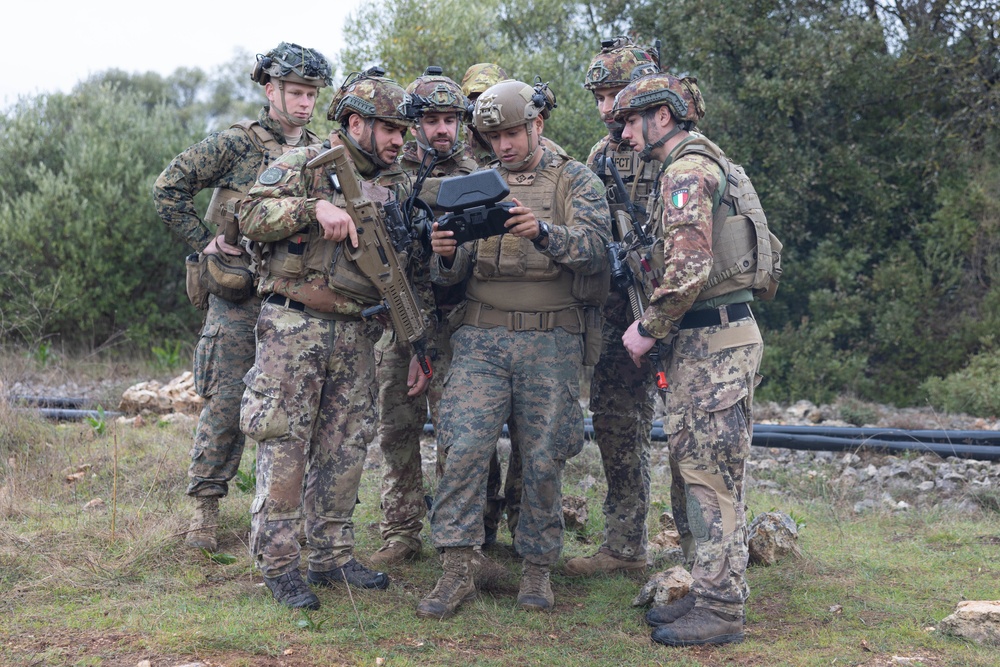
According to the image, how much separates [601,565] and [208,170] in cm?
317

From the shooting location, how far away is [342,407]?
187 inches

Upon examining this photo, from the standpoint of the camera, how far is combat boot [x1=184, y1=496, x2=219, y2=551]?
5.38m

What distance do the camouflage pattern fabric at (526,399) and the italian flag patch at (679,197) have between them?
48 cm

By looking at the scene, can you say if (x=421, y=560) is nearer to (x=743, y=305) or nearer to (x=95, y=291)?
(x=743, y=305)

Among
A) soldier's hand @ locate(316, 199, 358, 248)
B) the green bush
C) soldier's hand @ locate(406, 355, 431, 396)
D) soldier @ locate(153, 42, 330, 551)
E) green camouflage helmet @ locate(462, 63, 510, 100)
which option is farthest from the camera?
the green bush

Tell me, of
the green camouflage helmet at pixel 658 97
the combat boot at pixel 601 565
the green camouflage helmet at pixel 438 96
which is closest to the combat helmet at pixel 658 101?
the green camouflage helmet at pixel 658 97

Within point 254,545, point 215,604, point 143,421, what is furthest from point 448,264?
point 143,421

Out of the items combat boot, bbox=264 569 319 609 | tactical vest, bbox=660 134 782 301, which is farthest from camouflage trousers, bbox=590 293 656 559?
combat boot, bbox=264 569 319 609

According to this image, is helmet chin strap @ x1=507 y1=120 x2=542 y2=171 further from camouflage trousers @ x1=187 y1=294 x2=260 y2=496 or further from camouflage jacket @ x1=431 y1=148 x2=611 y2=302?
camouflage trousers @ x1=187 y1=294 x2=260 y2=496

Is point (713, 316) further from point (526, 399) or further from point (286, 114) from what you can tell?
point (286, 114)

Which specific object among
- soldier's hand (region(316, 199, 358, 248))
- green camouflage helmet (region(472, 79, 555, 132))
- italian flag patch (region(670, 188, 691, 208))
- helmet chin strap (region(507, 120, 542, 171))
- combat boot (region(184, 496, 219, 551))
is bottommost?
combat boot (region(184, 496, 219, 551))

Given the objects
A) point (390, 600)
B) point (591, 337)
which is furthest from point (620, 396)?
point (390, 600)

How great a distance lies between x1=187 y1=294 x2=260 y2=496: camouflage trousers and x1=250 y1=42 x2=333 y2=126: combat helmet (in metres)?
1.16

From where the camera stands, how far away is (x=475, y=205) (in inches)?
178
